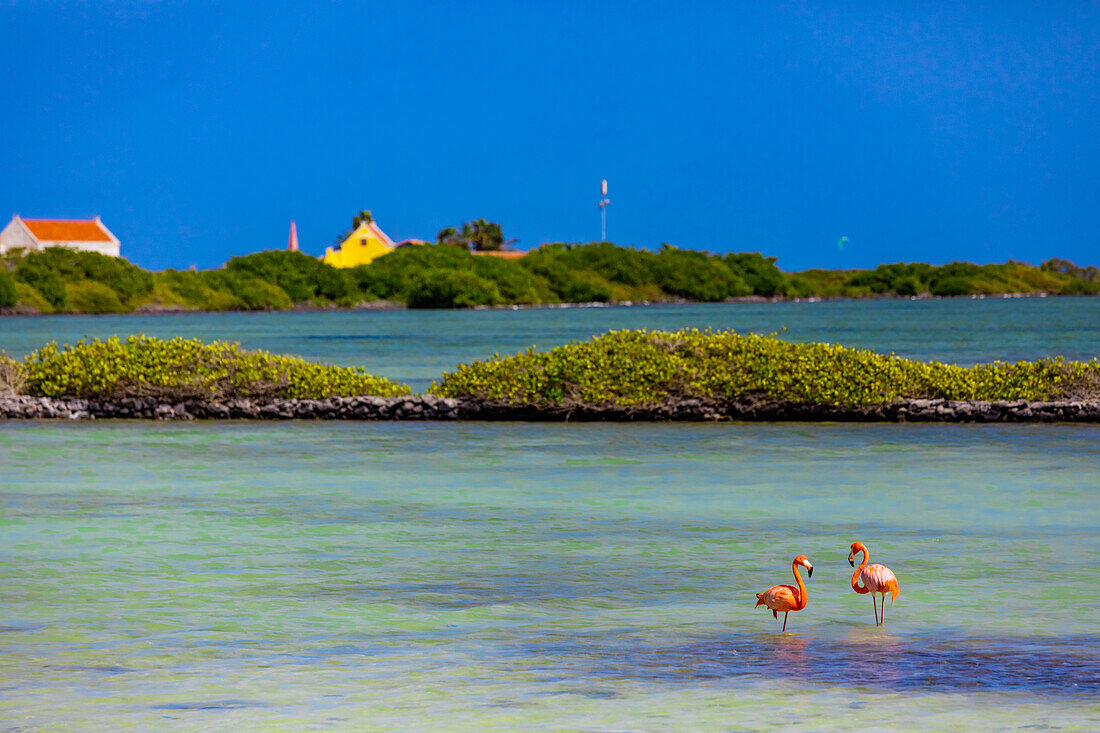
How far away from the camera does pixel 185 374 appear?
73.2 ft

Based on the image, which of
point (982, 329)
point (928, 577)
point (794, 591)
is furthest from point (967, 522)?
point (982, 329)

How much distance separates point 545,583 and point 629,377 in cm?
1154

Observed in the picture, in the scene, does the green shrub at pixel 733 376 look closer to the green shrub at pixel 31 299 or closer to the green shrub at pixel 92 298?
the green shrub at pixel 31 299

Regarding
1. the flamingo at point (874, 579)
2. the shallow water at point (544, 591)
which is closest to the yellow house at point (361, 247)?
the shallow water at point (544, 591)

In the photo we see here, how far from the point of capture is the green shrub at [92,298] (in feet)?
406

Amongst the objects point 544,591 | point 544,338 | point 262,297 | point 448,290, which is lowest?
point 544,591

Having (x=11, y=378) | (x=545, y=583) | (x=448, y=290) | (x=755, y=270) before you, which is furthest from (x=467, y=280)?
(x=545, y=583)

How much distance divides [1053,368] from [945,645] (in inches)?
583

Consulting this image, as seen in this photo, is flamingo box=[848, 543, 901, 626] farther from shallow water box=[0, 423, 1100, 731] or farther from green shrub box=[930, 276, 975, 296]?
green shrub box=[930, 276, 975, 296]

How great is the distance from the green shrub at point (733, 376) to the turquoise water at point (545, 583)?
187 centimetres

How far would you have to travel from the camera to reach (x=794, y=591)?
7441 millimetres

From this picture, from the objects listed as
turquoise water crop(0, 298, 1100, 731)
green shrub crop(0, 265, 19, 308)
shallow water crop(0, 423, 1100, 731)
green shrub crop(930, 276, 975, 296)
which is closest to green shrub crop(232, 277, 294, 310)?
green shrub crop(0, 265, 19, 308)

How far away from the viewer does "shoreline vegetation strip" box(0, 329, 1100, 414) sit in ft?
68.4

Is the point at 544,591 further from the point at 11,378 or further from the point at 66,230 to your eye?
the point at 66,230
